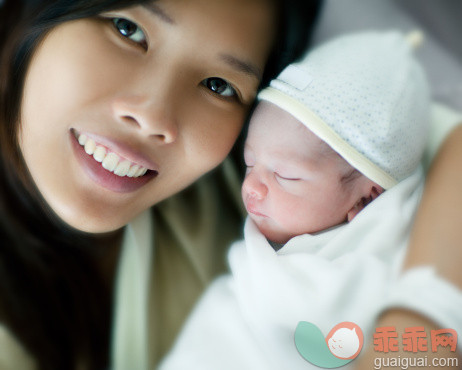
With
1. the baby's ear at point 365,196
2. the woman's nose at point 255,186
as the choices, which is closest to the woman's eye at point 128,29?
the woman's nose at point 255,186

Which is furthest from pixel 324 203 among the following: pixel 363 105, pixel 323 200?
pixel 363 105

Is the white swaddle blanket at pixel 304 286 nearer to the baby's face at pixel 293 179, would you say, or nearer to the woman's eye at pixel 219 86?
the baby's face at pixel 293 179

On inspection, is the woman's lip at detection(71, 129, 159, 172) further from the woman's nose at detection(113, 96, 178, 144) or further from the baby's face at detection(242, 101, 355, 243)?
the baby's face at detection(242, 101, 355, 243)

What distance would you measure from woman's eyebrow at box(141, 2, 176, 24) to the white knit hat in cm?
14

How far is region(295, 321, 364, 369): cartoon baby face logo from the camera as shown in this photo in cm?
46

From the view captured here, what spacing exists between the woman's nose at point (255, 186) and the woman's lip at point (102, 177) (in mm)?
140

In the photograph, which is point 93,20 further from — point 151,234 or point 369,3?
point 369,3

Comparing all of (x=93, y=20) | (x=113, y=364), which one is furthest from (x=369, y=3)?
(x=113, y=364)

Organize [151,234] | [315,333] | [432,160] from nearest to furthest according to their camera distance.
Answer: [315,333] → [432,160] → [151,234]

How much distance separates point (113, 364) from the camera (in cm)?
69

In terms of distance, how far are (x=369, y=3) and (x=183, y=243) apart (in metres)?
0.55

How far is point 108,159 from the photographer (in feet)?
1.80

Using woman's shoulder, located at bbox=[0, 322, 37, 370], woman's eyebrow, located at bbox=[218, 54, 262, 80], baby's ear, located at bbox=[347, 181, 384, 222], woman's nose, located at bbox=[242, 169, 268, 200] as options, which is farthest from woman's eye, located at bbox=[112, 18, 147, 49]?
woman's shoulder, located at bbox=[0, 322, 37, 370]

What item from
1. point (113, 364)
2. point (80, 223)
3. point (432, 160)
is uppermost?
point (432, 160)
